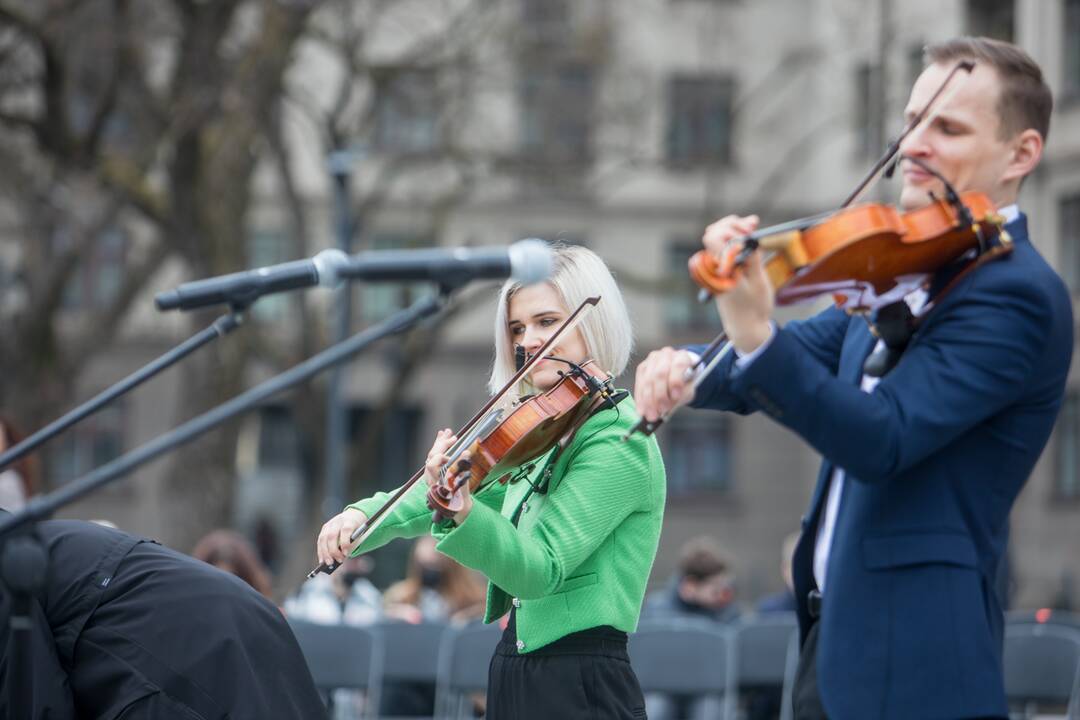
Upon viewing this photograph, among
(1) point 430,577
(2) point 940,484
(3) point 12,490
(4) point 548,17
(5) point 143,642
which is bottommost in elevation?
(1) point 430,577

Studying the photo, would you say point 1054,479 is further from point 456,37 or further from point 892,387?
point 892,387

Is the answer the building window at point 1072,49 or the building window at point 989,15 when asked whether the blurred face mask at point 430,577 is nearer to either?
the building window at point 1072,49

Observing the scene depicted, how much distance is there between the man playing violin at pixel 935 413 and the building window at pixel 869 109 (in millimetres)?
14988

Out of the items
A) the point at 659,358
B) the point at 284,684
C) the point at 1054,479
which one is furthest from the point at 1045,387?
the point at 1054,479

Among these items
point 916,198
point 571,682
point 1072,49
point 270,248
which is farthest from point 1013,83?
point 270,248

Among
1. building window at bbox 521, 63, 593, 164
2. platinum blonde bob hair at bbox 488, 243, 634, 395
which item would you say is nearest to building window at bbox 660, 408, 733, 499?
building window at bbox 521, 63, 593, 164

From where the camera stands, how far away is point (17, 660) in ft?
7.98

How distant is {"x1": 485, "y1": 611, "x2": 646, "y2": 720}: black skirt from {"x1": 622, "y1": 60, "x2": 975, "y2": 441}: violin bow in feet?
2.95

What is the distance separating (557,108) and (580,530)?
17.7 m

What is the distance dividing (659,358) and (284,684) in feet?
3.50

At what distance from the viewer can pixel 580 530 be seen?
3090 mm

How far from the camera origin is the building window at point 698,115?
2445 cm

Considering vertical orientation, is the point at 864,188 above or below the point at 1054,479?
above

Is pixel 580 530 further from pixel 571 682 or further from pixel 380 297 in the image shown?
pixel 380 297
